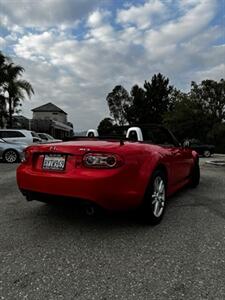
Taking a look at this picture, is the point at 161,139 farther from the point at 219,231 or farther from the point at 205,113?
the point at 205,113

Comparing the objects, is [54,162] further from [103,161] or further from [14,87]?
[14,87]

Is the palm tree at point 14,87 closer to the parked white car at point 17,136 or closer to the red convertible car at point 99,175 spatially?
the parked white car at point 17,136

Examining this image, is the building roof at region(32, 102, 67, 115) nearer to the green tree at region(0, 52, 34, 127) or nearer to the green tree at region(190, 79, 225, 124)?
the green tree at region(190, 79, 225, 124)

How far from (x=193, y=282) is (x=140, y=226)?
1.54 m

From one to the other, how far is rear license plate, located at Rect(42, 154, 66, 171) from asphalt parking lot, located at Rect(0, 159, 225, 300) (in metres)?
0.78

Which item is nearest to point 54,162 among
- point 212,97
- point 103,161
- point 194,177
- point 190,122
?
point 103,161

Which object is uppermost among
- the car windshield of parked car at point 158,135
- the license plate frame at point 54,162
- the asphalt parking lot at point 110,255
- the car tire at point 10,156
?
the car windshield of parked car at point 158,135

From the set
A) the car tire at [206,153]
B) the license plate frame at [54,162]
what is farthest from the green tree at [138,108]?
the license plate frame at [54,162]

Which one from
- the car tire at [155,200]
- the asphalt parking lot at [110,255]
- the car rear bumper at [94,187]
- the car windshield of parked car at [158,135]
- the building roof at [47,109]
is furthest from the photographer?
the building roof at [47,109]

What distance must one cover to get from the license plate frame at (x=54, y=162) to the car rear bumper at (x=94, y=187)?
2.8 inches

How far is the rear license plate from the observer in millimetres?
3965

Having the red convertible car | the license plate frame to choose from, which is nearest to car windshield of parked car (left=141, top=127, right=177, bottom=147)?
the red convertible car

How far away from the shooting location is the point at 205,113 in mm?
41531

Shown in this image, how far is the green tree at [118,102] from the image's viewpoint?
82.8 meters
